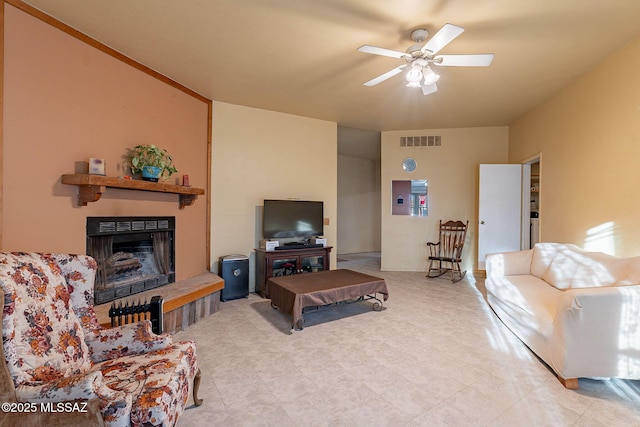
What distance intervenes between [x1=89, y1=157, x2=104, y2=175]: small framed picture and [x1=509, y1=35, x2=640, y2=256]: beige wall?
4.78m

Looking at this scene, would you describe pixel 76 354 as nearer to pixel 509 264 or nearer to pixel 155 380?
pixel 155 380

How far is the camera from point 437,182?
570 cm

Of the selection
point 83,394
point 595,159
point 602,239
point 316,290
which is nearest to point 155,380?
point 83,394

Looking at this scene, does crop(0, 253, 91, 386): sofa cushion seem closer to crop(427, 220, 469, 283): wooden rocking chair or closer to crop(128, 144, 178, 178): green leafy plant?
crop(128, 144, 178, 178): green leafy plant

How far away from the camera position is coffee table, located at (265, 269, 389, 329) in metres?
2.86

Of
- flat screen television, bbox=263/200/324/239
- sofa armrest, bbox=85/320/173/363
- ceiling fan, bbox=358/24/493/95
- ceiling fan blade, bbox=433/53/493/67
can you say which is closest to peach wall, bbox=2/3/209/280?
sofa armrest, bbox=85/320/173/363

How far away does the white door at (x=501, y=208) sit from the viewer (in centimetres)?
498

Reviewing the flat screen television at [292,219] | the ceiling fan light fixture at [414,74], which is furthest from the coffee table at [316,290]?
the ceiling fan light fixture at [414,74]

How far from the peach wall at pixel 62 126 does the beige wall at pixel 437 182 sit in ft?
13.3

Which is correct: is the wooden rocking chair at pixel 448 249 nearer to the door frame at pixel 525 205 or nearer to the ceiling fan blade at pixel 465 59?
the door frame at pixel 525 205

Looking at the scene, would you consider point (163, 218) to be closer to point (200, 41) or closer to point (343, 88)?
point (200, 41)

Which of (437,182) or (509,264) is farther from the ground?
(437,182)

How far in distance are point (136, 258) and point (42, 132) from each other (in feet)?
4.58

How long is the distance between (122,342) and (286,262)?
→ 8.72ft
